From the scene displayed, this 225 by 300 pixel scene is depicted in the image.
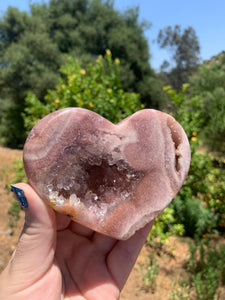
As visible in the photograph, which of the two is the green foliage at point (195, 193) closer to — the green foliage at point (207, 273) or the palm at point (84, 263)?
the green foliage at point (207, 273)

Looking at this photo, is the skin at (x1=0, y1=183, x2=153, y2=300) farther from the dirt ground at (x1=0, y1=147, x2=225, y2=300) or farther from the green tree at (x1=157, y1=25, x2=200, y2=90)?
the green tree at (x1=157, y1=25, x2=200, y2=90)

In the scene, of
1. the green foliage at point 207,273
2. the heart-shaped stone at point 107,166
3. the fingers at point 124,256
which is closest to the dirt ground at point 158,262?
the green foliage at point 207,273

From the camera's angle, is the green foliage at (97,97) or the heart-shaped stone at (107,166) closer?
the heart-shaped stone at (107,166)

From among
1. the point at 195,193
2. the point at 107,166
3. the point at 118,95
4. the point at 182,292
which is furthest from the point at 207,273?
the point at 118,95

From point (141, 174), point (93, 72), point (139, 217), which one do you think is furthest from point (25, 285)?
point (93, 72)

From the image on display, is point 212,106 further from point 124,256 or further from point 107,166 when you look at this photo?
point 107,166

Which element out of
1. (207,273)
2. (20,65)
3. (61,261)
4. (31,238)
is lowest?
(207,273)

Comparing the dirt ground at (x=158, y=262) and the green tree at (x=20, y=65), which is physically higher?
the green tree at (x=20, y=65)
